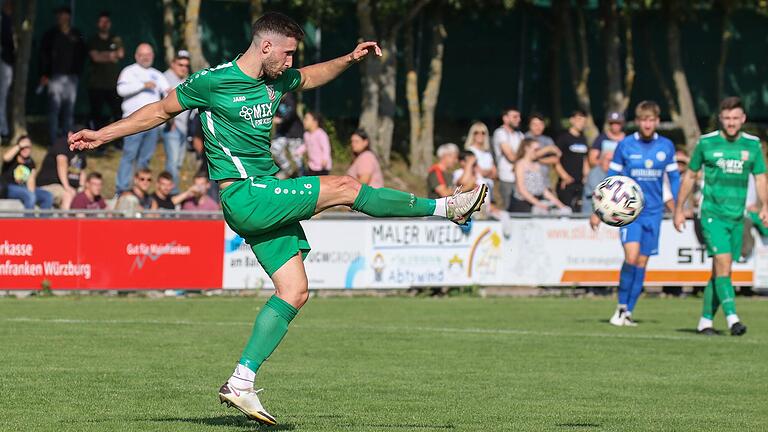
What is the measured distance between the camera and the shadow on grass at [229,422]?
8.52 meters

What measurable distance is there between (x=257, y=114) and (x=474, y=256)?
12.6m

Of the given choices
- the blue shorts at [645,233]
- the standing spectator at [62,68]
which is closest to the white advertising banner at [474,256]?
the blue shorts at [645,233]

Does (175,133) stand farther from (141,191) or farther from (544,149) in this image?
(544,149)

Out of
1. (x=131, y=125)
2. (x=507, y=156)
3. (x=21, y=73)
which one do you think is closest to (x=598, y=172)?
(x=507, y=156)

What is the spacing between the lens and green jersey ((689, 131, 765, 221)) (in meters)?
15.1

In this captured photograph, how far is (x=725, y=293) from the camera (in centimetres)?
1521

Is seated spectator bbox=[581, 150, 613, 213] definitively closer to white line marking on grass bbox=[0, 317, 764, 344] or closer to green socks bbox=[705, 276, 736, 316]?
white line marking on grass bbox=[0, 317, 764, 344]

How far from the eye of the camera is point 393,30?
30.1 m

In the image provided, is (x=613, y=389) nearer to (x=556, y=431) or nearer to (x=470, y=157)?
(x=556, y=431)

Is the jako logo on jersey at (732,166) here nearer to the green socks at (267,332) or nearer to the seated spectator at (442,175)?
the seated spectator at (442,175)

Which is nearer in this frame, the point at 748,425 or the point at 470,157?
the point at 748,425

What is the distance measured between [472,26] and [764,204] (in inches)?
901

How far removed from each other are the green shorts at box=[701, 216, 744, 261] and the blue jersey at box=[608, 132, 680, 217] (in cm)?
116

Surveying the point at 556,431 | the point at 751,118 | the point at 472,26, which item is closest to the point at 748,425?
the point at 556,431
